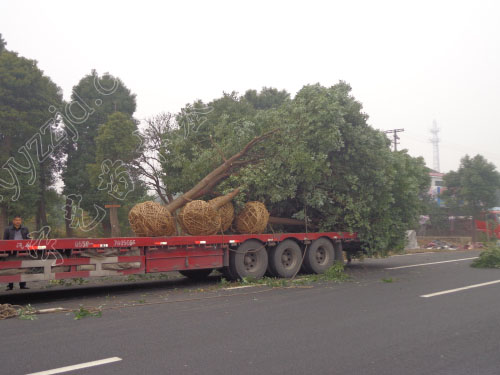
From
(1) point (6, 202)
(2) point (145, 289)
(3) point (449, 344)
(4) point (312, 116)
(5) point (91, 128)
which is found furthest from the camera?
(5) point (91, 128)

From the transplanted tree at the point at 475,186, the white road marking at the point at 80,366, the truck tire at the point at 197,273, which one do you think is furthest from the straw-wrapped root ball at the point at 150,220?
the transplanted tree at the point at 475,186

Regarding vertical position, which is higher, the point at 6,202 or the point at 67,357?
the point at 6,202

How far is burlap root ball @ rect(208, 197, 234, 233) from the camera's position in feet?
42.0

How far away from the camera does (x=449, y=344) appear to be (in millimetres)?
5879

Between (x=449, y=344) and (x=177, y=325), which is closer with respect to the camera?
(x=449, y=344)

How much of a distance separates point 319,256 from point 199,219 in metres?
4.40

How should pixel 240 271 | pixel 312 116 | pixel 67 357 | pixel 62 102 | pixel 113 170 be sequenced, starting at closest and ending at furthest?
pixel 67 357
pixel 240 271
pixel 312 116
pixel 113 170
pixel 62 102

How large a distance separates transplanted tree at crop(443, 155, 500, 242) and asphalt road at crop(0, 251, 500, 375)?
2514 centimetres

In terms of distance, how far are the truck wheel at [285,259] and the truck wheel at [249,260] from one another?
297 mm

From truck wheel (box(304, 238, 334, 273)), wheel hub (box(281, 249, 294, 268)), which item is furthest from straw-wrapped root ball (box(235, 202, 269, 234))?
truck wheel (box(304, 238, 334, 273))

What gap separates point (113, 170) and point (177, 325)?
1166cm

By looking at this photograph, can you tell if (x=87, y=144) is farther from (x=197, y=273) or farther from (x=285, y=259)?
(x=285, y=259)

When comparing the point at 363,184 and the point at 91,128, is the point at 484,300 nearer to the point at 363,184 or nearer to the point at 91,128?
the point at 363,184

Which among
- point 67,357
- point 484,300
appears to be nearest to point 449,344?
point 484,300
